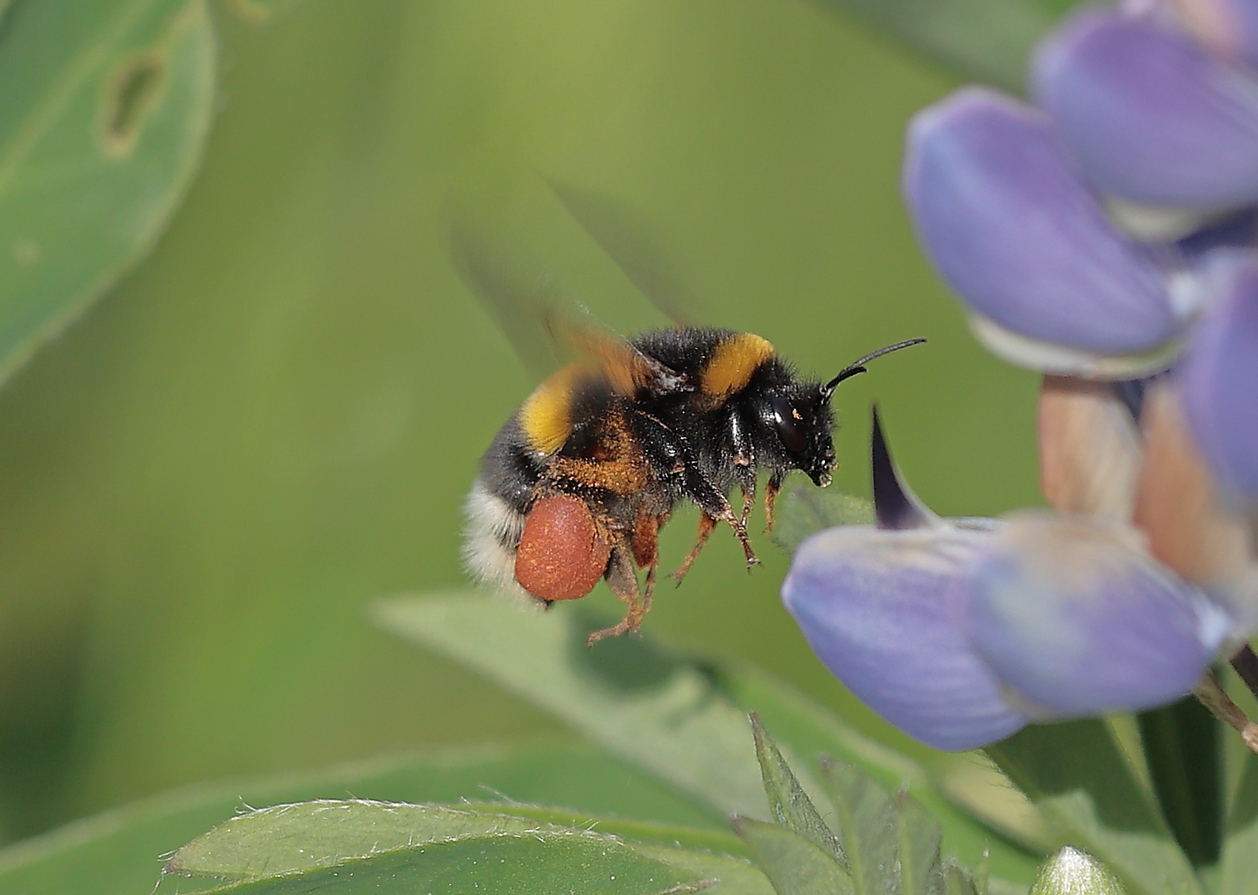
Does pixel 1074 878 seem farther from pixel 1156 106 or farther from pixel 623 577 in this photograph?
pixel 623 577

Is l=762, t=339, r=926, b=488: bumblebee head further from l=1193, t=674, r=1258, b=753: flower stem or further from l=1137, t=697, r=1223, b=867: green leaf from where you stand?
l=1193, t=674, r=1258, b=753: flower stem

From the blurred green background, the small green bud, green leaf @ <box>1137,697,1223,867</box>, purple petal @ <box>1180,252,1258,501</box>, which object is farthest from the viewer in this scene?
the blurred green background

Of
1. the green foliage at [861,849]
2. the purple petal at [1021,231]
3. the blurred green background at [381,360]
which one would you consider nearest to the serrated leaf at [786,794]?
the green foliage at [861,849]

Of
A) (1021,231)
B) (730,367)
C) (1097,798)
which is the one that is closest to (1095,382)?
(1021,231)

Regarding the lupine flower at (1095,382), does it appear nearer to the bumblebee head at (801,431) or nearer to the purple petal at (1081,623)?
the purple petal at (1081,623)

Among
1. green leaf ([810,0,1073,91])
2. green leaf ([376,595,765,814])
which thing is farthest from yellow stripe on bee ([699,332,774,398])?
green leaf ([810,0,1073,91])

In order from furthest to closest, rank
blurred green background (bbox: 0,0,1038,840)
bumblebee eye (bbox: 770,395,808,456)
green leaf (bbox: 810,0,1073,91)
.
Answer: blurred green background (bbox: 0,0,1038,840) < green leaf (bbox: 810,0,1073,91) < bumblebee eye (bbox: 770,395,808,456)
